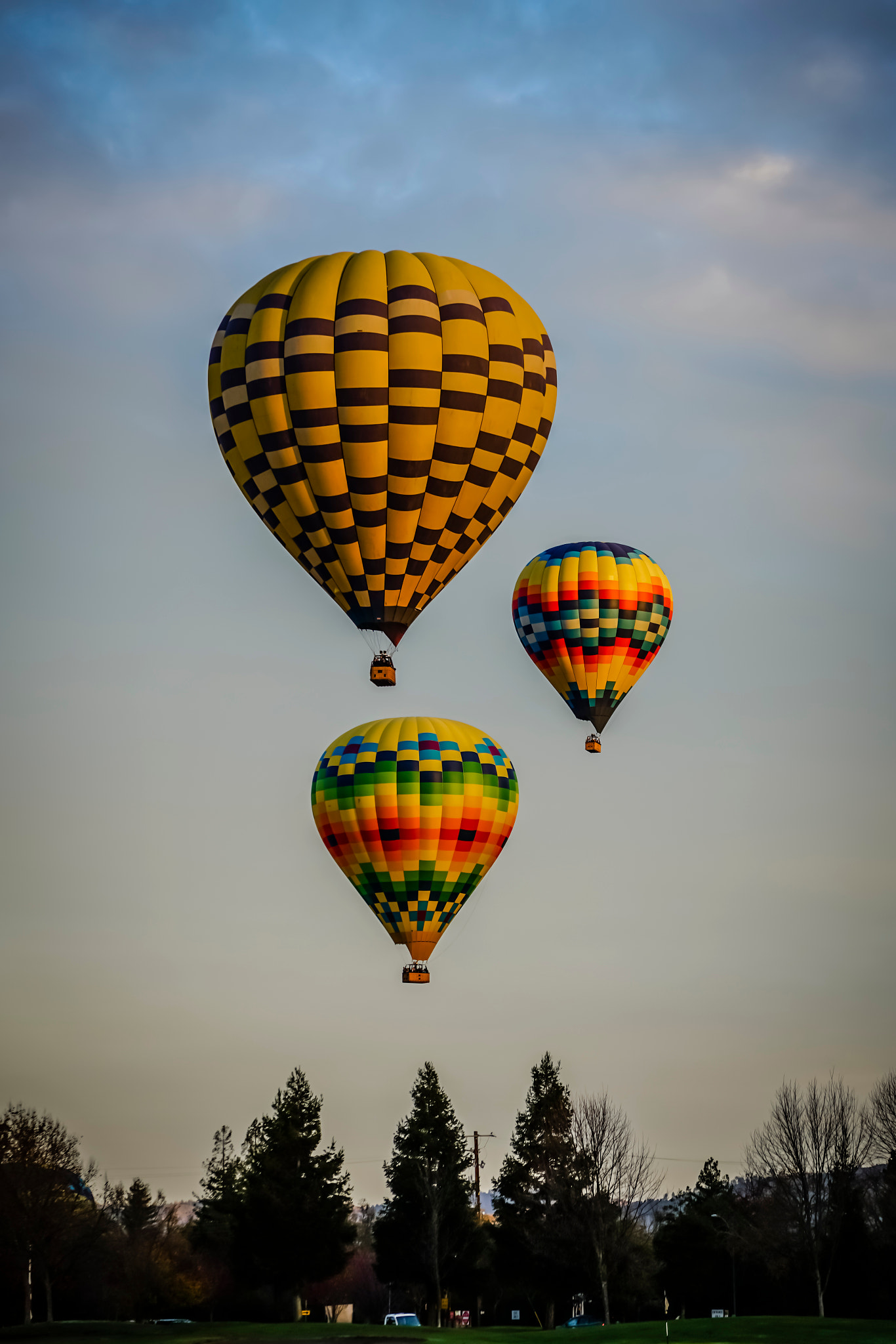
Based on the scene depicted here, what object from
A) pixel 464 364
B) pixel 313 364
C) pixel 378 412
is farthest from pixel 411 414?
pixel 313 364

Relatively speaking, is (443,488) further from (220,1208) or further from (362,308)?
(220,1208)

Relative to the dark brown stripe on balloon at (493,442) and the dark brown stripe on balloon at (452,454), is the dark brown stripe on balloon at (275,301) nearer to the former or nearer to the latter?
the dark brown stripe on balloon at (452,454)

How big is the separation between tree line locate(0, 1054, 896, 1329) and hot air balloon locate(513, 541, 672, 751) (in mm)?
17952

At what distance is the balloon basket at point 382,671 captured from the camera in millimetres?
29734

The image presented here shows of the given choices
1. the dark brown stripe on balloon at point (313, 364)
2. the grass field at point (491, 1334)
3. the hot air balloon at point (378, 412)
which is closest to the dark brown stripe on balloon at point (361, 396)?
the hot air balloon at point (378, 412)

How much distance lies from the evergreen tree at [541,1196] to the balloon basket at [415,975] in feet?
65.1

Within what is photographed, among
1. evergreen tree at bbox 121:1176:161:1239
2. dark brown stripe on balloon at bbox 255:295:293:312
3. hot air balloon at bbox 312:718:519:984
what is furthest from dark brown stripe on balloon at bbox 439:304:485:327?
evergreen tree at bbox 121:1176:161:1239

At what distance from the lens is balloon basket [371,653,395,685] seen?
29.7 metres

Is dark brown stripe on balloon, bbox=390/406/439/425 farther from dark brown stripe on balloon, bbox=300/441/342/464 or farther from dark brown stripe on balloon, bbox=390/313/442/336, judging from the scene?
dark brown stripe on balloon, bbox=390/313/442/336

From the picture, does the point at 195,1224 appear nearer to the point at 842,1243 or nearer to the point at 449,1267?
Answer: the point at 449,1267

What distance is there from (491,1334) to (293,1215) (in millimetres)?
14956

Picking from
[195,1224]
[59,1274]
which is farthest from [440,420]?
[195,1224]

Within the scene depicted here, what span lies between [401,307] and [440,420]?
2132 millimetres

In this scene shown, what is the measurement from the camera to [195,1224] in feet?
210
